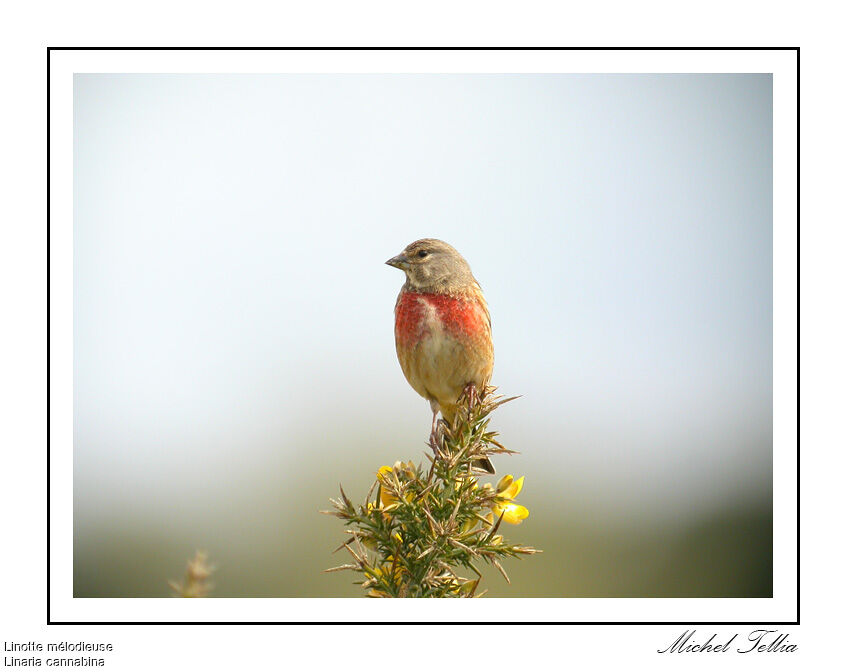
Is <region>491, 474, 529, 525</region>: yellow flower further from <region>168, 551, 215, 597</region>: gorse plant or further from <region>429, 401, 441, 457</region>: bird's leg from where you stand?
<region>168, 551, 215, 597</region>: gorse plant

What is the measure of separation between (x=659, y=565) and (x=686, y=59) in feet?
11.7

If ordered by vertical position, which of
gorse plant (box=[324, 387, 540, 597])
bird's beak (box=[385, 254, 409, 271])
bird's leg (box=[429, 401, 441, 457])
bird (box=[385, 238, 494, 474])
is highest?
bird's beak (box=[385, 254, 409, 271])

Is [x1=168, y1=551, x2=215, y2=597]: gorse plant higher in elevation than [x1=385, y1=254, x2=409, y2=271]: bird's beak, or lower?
A: lower

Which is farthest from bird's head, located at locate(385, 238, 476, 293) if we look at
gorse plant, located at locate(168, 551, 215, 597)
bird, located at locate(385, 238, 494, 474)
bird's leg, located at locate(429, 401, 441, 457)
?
gorse plant, located at locate(168, 551, 215, 597)

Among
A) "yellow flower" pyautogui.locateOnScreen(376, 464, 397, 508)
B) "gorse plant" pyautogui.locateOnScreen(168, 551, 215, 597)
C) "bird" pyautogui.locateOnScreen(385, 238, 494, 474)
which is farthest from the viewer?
"bird" pyautogui.locateOnScreen(385, 238, 494, 474)

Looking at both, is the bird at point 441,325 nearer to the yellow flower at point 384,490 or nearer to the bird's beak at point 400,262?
the bird's beak at point 400,262

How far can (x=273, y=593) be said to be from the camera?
5176 millimetres

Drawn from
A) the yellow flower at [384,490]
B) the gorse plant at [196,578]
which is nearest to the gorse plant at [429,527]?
the yellow flower at [384,490]

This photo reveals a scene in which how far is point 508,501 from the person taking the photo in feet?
8.95

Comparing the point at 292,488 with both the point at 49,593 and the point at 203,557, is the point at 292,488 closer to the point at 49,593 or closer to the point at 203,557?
the point at 49,593

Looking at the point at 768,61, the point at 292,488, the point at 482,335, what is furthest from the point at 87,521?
the point at 768,61

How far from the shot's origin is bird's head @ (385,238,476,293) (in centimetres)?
425

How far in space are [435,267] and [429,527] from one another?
2.03 m

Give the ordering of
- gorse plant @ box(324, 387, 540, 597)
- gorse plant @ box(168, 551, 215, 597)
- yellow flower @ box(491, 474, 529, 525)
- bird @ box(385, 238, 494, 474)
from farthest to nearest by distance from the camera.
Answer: bird @ box(385, 238, 494, 474) < yellow flower @ box(491, 474, 529, 525) < gorse plant @ box(324, 387, 540, 597) < gorse plant @ box(168, 551, 215, 597)
